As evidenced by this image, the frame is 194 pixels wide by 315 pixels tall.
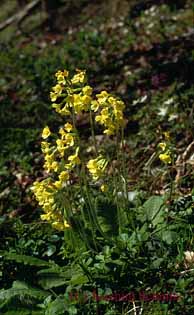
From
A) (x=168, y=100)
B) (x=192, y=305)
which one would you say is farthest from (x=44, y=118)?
(x=192, y=305)

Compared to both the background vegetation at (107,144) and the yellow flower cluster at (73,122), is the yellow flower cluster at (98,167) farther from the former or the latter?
→ the background vegetation at (107,144)

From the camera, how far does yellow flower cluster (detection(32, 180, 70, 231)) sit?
316cm

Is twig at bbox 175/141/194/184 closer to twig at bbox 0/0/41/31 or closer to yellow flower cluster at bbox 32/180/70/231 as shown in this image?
yellow flower cluster at bbox 32/180/70/231

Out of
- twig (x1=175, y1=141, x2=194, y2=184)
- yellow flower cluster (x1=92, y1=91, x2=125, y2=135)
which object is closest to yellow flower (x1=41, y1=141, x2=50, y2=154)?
yellow flower cluster (x1=92, y1=91, x2=125, y2=135)

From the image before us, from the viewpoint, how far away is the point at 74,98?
308 centimetres

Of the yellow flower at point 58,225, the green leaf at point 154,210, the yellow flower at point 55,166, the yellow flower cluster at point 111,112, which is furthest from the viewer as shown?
the green leaf at point 154,210

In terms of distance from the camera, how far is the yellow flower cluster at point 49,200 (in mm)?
3160

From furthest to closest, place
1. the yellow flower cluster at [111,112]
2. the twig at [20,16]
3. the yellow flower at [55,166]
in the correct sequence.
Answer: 1. the twig at [20,16]
2. the yellow flower at [55,166]
3. the yellow flower cluster at [111,112]

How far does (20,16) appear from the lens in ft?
29.0

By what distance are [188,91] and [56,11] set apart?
4077 mm

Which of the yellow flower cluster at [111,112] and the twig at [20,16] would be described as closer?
the yellow flower cluster at [111,112]

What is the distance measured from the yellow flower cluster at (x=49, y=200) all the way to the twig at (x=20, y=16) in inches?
234

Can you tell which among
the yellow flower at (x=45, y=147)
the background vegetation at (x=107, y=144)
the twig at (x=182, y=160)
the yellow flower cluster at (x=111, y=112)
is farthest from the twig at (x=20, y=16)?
the yellow flower cluster at (x=111, y=112)

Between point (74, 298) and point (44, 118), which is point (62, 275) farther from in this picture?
point (44, 118)
